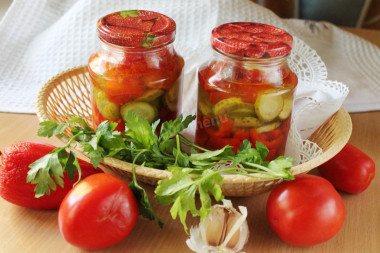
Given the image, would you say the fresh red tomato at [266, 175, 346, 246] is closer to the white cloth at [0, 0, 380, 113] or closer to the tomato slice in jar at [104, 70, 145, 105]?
the tomato slice in jar at [104, 70, 145, 105]

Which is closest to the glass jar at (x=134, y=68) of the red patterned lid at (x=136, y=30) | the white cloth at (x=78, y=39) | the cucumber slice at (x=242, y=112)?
the red patterned lid at (x=136, y=30)

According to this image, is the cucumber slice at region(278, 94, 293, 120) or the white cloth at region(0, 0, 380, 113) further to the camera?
the white cloth at region(0, 0, 380, 113)

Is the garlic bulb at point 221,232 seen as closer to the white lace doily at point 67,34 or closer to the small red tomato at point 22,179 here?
the small red tomato at point 22,179

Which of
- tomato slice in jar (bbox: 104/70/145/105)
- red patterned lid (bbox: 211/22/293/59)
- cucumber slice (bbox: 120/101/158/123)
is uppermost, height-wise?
red patterned lid (bbox: 211/22/293/59)

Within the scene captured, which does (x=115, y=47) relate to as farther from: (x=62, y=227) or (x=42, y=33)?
(x=42, y=33)

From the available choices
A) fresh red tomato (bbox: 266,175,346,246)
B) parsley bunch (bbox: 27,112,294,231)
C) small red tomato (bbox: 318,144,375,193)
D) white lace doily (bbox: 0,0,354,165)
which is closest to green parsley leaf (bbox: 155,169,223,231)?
parsley bunch (bbox: 27,112,294,231)

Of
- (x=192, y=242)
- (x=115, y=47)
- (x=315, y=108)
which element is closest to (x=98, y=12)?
(x=115, y=47)
